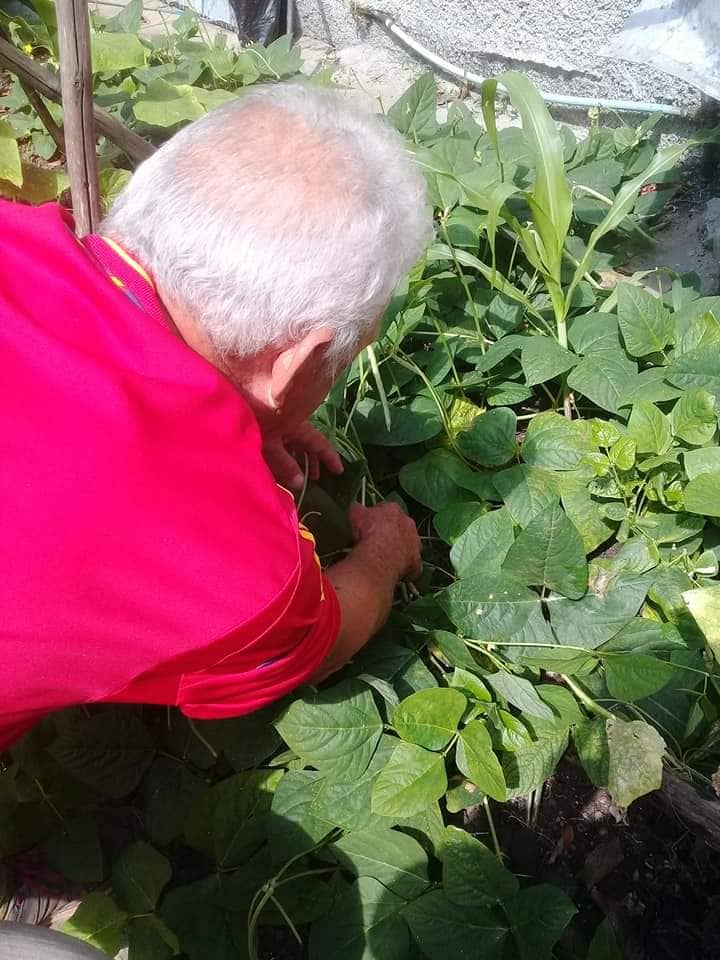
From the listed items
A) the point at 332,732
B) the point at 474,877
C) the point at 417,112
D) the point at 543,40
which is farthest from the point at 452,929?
the point at 543,40

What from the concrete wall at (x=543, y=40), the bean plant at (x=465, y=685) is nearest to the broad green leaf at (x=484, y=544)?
the bean plant at (x=465, y=685)

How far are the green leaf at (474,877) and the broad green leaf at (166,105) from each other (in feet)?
6.90

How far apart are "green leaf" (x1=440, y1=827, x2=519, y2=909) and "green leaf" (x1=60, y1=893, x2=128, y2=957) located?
1.72ft

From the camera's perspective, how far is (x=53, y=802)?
1421mm

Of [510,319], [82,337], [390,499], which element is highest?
[82,337]

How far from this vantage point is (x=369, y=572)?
1354mm

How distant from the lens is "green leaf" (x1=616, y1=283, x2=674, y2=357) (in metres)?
1.62

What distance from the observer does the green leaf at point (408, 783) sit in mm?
1157

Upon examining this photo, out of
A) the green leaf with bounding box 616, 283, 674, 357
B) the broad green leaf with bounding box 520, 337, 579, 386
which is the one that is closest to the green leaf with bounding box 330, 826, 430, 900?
the broad green leaf with bounding box 520, 337, 579, 386

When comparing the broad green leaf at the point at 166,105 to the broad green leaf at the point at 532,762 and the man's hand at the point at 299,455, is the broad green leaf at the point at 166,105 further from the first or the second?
the broad green leaf at the point at 532,762

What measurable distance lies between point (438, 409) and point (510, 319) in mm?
294

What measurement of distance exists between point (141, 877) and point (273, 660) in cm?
59

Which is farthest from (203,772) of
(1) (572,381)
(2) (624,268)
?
(2) (624,268)

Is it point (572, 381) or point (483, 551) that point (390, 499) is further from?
point (572, 381)
